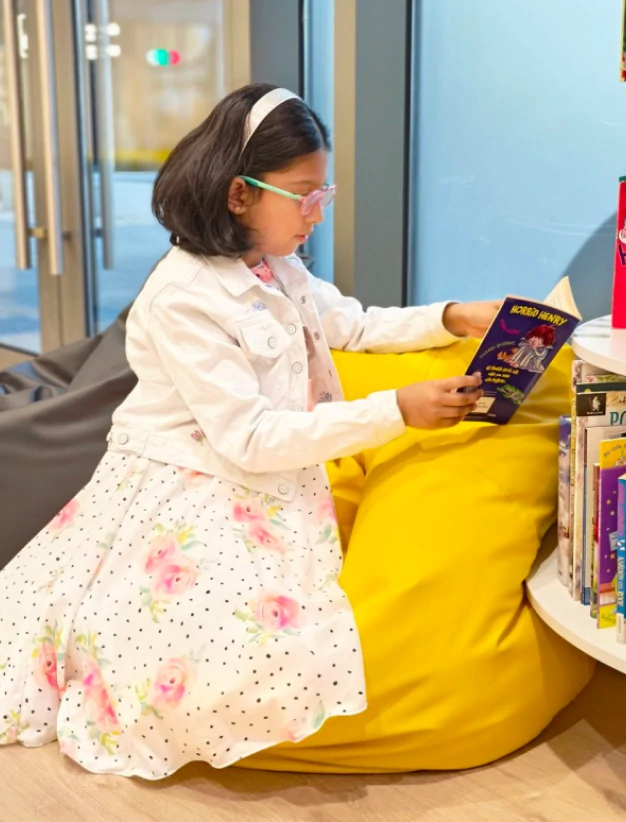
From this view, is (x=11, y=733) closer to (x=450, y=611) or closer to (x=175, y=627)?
(x=175, y=627)

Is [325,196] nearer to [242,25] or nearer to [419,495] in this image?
[419,495]

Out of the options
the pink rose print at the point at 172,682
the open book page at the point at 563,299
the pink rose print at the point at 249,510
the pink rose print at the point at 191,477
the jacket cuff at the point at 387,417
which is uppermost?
the open book page at the point at 563,299

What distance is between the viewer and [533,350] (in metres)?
1.45

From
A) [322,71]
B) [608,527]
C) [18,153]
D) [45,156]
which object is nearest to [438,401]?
[608,527]

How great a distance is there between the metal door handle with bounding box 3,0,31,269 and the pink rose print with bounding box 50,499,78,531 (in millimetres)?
1934

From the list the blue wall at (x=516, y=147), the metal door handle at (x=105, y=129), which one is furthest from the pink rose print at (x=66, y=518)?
the metal door handle at (x=105, y=129)

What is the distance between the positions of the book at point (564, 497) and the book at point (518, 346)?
9cm

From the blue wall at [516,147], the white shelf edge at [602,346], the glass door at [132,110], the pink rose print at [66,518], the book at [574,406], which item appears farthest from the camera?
the glass door at [132,110]

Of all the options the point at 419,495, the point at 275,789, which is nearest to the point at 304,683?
the point at 275,789

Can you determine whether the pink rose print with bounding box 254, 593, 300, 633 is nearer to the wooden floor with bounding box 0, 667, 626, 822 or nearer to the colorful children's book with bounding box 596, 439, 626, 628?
the wooden floor with bounding box 0, 667, 626, 822

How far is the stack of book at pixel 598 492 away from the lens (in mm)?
1371

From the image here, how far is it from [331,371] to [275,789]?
656 mm

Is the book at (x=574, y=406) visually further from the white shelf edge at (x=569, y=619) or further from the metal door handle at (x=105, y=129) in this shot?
the metal door handle at (x=105, y=129)

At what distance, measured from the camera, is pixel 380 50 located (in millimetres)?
2250
